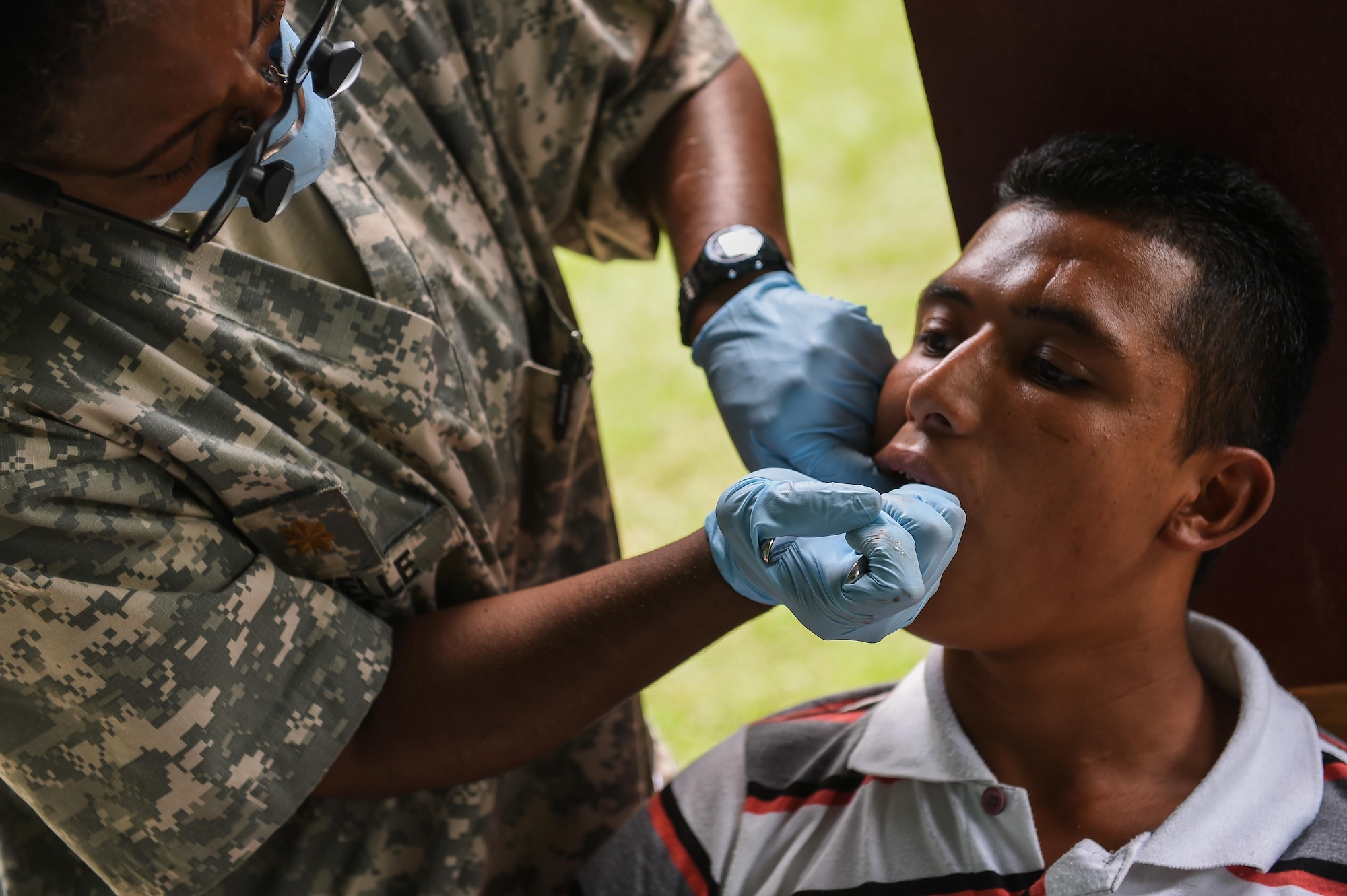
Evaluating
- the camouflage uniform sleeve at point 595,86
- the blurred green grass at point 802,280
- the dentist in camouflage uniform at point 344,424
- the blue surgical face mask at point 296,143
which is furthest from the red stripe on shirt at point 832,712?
the blurred green grass at point 802,280

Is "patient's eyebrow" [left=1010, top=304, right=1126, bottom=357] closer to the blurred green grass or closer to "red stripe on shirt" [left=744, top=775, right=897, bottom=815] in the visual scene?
"red stripe on shirt" [left=744, top=775, right=897, bottom=815]

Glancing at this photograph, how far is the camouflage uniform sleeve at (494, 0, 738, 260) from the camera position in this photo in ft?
5.62

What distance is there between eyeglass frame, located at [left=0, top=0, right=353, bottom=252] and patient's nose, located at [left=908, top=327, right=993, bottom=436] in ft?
2.46

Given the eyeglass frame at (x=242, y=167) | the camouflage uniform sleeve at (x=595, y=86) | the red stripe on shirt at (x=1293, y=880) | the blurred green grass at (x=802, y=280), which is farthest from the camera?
the blurred green grass at (x=802, y=280)

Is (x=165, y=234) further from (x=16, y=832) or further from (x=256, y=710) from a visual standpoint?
(x=16, y=832)

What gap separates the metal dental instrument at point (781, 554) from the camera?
1.20 m

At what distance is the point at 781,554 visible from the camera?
1.27 metres

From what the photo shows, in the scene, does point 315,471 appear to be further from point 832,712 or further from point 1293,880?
point 1293,880

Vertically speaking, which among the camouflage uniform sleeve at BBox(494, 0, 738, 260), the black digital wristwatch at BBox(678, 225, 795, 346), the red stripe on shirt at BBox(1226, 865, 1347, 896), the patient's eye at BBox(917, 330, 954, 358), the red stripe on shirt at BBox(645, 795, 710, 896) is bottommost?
the red stripe on shirt at BBox(1226, 865, 1347, 896)

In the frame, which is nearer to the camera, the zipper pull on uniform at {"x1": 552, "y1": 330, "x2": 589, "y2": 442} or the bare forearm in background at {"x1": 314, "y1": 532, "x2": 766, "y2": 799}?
the bare forearm in background at {"x1": 314, "y1": 532, "x2": 766, "y2": 799}

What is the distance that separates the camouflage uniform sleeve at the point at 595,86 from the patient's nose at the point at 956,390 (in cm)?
67

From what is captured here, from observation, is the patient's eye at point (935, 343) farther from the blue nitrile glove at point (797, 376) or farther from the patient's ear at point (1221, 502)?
the patient's ear at point (1221, 502)

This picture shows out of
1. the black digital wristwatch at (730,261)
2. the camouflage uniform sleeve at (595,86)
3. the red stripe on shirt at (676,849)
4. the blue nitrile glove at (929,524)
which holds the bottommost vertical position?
the red stripe on shirt at (676,849)

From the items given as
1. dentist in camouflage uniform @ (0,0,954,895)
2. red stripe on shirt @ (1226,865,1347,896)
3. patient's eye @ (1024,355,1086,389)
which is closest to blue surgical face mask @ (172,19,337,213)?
dentist in camouflage uniform @ (0,0,954,895)
